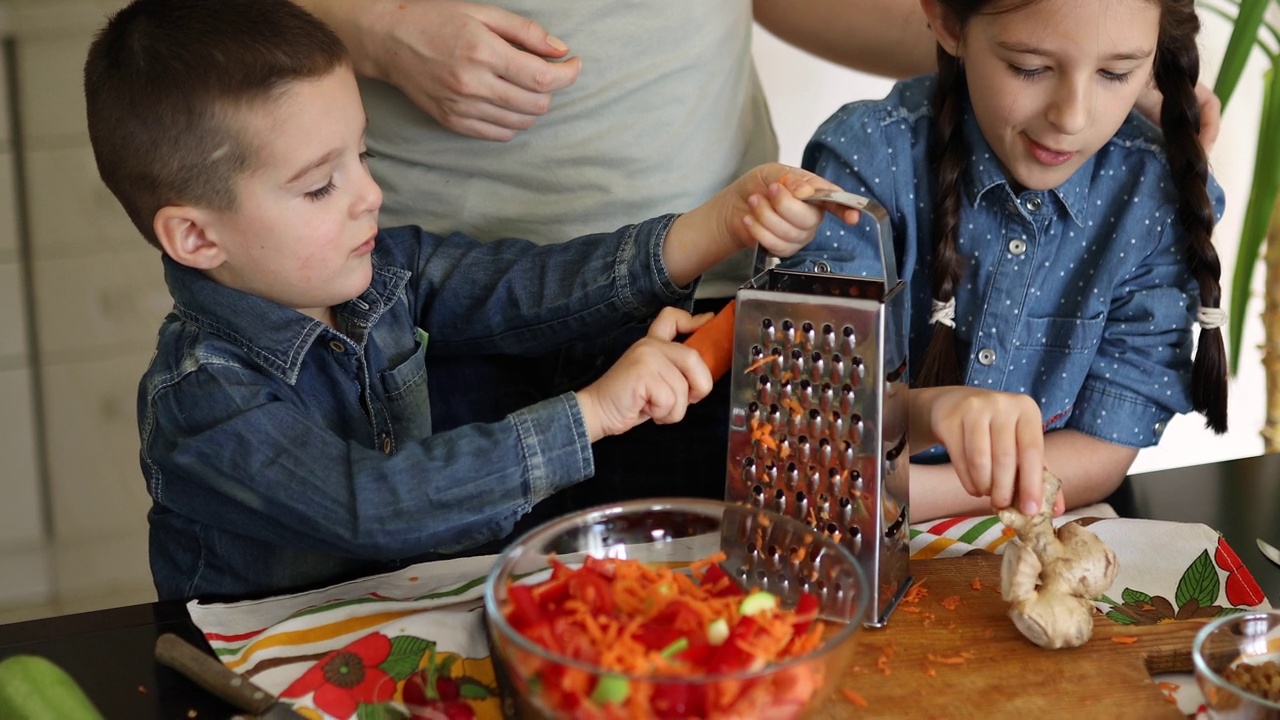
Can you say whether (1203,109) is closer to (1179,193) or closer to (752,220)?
(1179,193)

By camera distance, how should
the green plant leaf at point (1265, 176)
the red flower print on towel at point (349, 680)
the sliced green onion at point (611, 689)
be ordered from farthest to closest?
the green plant leaf at point (1265, 176)
the red flower print on towel at point (349, 680)
the sliced green onion at point (611, 689)

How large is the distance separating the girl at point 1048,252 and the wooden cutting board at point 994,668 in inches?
13.5

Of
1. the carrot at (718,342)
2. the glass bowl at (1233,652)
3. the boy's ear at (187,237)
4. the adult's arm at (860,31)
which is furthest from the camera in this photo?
the adult's arm at (860,31)

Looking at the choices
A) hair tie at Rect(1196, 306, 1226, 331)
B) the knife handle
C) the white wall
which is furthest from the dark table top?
the white wall

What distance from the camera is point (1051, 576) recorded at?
985 mm

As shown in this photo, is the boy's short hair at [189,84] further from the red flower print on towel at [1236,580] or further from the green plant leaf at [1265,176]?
the green plant leaf at [1265,176]

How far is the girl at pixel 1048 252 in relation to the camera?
1.37 meters

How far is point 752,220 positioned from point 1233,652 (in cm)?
53

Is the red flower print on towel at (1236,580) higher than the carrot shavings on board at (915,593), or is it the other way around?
the red flower print on towel at (1236,580)

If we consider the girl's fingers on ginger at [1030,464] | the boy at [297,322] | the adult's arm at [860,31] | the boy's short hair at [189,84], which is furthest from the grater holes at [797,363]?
the adult's arm at [860,31]

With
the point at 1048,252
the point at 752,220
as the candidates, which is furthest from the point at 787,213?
the point at 1048,252

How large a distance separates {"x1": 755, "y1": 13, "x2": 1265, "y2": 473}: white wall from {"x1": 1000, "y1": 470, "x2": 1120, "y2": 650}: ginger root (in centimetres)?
220

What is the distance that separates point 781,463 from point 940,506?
39 cm

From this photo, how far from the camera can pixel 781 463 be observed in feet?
3.36
